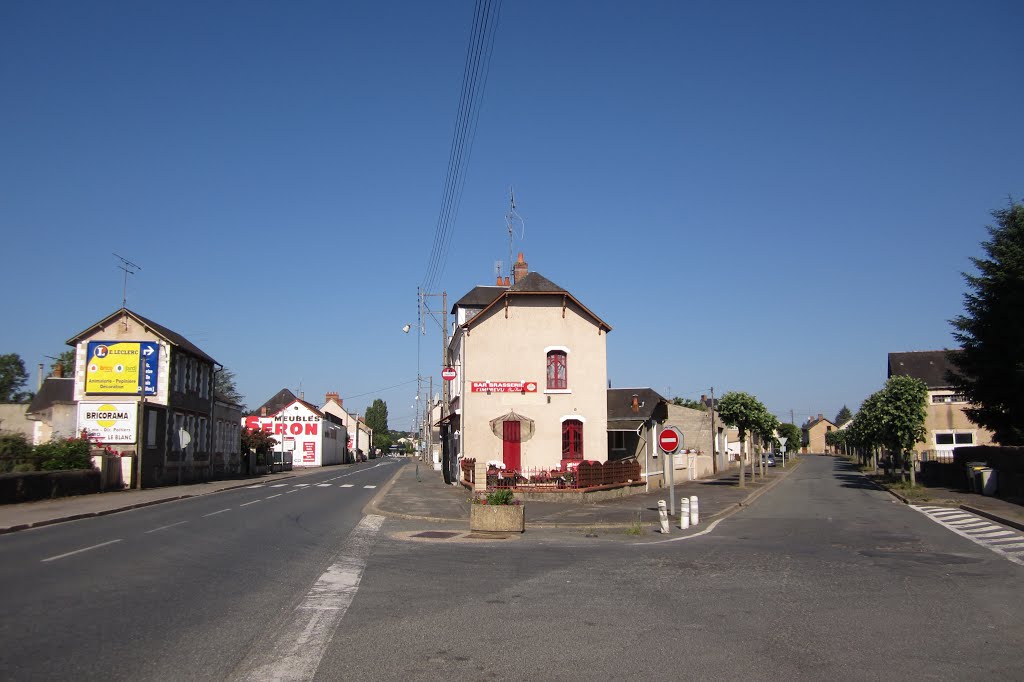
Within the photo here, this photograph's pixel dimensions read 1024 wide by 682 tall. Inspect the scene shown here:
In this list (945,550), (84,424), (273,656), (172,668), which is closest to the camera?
(172,668)

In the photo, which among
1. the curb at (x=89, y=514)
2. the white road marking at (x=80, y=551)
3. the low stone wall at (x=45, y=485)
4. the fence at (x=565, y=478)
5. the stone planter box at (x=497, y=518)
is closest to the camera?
the white road marking at (x=80, y=551)

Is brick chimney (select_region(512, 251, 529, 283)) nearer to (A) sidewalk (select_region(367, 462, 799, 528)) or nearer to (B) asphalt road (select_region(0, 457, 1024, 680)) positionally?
(A) sidewalk (select_region(367, 462, 799, 528))

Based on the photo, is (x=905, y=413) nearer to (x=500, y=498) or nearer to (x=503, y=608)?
(x=500, y=498)

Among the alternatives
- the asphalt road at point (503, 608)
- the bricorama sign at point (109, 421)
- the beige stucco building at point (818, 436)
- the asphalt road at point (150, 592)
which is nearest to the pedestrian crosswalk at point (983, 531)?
the asphalt road at point (503, 608)

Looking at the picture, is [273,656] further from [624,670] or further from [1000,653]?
[1000,653]

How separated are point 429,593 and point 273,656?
336cm

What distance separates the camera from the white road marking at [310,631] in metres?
6.48

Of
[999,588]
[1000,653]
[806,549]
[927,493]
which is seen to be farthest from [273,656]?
[927,493]

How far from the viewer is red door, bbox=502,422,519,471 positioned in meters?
33.4

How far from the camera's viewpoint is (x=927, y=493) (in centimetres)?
3272

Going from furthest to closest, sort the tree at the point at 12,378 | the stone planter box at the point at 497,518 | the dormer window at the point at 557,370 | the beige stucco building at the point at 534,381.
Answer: the tree at the point at 12,378 < the dormer window at the point at 557,370 < the beige stucco building at the point at 534,381 < the stone planter box at the point at 497,518

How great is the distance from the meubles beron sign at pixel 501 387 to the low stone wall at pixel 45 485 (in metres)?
15.4

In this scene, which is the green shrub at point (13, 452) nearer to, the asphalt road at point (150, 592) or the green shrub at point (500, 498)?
the asphalt road at point (150, 592)

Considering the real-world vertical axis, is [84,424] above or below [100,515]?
above
